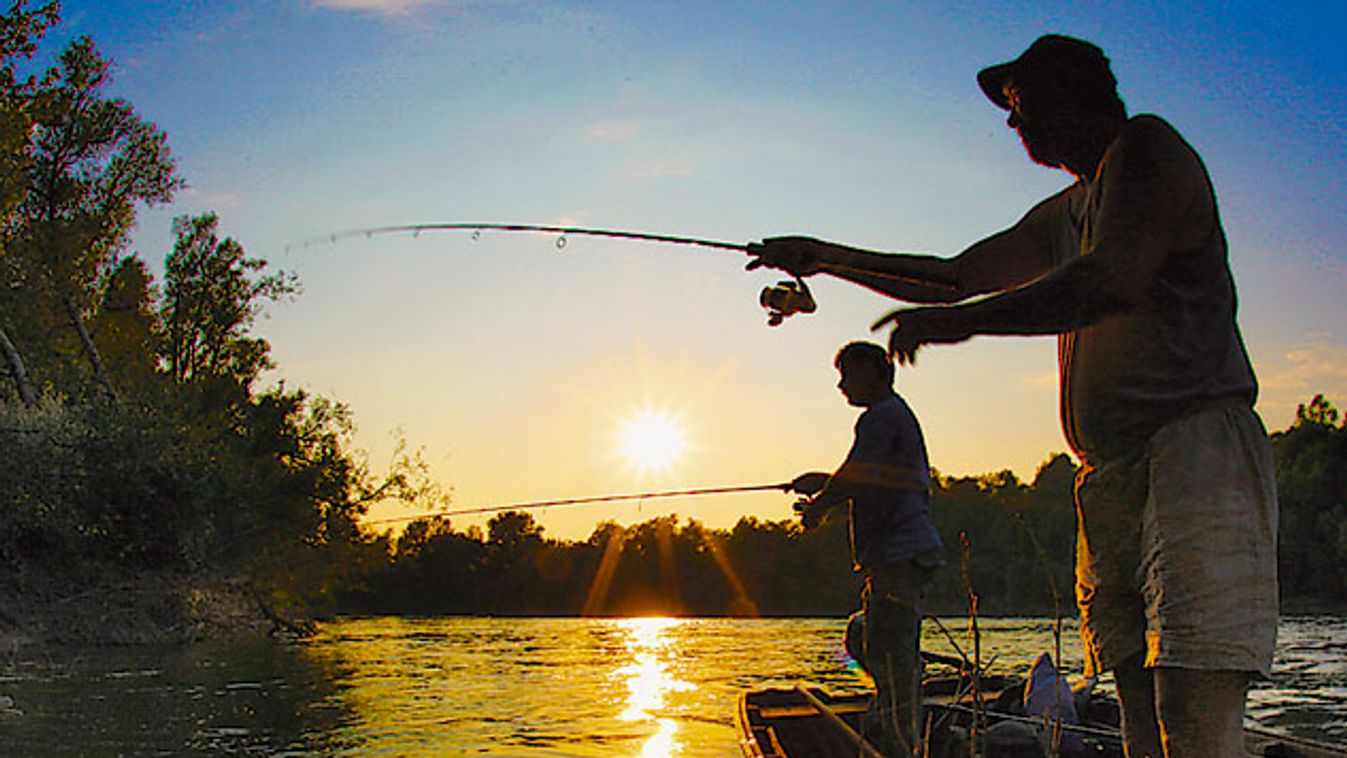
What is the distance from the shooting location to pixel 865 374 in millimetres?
6113

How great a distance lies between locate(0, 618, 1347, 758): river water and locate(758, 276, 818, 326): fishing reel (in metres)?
1.12

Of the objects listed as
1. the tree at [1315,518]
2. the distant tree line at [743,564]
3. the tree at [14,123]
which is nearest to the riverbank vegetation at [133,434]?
the tree at [14,123]

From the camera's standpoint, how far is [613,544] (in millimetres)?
83062

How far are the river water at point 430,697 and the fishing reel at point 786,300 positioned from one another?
1123 mm

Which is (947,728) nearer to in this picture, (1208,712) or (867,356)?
(867,356)

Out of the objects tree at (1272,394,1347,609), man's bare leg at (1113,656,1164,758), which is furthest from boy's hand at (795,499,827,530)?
tree at (1272,394,1347,609)

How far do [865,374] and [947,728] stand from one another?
1965 mm

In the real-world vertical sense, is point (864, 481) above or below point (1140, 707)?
above

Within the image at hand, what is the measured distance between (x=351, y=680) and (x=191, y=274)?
87.9 feet

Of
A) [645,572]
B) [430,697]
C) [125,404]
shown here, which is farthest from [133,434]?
[645,572]

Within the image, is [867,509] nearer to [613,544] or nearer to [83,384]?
[83,384]

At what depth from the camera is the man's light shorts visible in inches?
88.0

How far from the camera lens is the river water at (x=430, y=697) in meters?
10.5

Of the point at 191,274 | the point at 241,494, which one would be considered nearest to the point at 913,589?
the point at 241,494
